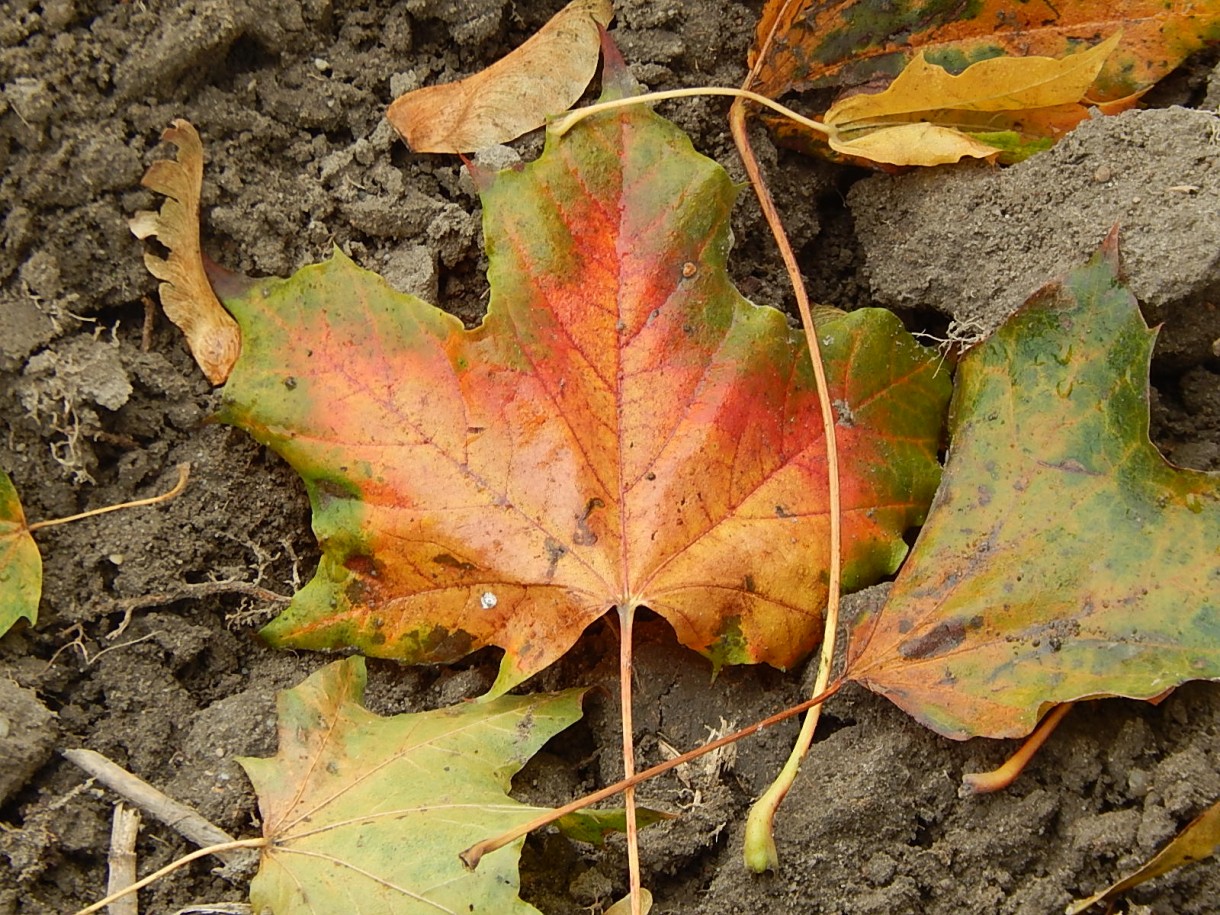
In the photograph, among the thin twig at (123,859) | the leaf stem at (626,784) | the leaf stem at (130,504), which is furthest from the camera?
the leaf stem at (130,504)

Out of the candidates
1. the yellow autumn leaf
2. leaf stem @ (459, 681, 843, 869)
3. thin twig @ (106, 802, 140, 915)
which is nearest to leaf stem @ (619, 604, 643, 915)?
leaf stem @ (459, 681, 843, 869)

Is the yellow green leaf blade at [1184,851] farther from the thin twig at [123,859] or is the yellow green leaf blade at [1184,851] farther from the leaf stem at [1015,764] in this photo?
the thin twig at [123,859]

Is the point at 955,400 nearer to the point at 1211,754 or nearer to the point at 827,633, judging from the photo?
the point at 827,633

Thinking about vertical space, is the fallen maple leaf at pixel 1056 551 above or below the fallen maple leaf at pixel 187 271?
below

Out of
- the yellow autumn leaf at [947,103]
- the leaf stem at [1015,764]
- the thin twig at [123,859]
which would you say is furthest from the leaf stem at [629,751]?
the yellow autumn leaf at [947,103]

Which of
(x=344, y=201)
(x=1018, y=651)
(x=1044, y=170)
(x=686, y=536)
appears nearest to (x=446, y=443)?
(x=686, y=536)

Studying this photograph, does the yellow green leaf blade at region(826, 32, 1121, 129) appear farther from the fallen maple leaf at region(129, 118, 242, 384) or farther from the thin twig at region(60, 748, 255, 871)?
the thin twig at region(60, 748, 255, 871)

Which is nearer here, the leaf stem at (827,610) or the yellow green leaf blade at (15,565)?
the leaf stem at (827,610)

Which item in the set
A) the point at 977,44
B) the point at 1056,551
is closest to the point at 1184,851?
the point at 1056,551
